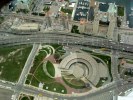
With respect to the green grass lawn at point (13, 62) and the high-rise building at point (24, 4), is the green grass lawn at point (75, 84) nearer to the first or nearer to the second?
the green grass lawn at point (13, 62)

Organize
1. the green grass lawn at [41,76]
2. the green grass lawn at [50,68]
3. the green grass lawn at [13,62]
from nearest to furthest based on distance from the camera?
1. the green grass lawn at [41,76]
2. the green grass lawn at [13,62]
3. the green grass lawn at [50,68]

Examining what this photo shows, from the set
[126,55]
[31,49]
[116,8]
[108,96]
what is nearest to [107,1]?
[116,8]

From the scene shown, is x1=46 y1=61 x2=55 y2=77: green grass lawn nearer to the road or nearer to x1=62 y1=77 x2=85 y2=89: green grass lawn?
x1=62 y1=77 x2=85 y2=89: green grass lawn

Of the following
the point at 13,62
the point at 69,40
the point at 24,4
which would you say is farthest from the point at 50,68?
the point at 24,4

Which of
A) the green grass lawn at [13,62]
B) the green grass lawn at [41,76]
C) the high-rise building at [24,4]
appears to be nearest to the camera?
the green grass lawn at [41,76]

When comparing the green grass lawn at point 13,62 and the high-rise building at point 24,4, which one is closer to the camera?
the green grass lawn at point 13,62

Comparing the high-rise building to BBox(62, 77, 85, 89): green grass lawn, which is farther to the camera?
the high-rise building

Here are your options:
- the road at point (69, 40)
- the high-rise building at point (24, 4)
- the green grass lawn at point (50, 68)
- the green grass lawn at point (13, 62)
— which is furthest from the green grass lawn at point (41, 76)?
the high-rise building at point (24, 4)

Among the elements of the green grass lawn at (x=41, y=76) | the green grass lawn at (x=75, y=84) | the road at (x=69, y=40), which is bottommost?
the green grass lawn at (x=75, y=84)

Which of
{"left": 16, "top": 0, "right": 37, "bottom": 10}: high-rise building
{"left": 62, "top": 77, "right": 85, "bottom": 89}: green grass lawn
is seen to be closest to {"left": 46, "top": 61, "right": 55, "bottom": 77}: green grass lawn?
{"left": 62, "top": 77, "right": 85, "bottom": 89}: green grass lawn

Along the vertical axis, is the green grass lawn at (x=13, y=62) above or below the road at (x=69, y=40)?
below
